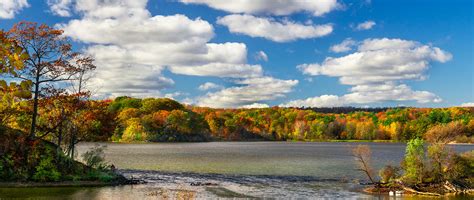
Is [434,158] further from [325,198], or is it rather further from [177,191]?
[177,191]

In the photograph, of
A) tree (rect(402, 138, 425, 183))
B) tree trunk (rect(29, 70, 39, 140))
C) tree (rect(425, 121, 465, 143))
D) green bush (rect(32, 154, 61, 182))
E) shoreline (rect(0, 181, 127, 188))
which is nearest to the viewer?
shoreline (rect(0, 181, 127, 188))

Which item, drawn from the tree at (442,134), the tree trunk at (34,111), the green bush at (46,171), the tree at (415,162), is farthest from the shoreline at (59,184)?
the tree at (442,134)

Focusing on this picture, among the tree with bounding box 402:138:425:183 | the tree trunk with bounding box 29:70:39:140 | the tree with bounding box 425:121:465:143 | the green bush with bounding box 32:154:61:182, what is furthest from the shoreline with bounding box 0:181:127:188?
the tree with bounding box 425:121:465:143

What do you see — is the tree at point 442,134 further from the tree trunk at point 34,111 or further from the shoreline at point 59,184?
the tree trunk at point 34,111

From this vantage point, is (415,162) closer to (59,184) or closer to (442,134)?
(442,134)

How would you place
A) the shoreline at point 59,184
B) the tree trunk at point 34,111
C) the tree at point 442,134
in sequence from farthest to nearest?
the tree at point 442,134 < the tree trunk at point 34,111 < the shoreline at point 59,184

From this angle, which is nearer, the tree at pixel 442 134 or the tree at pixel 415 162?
the tree at pixel 415 162

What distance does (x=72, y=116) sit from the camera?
43.4 meters

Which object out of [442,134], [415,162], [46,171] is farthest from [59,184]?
[442,134]

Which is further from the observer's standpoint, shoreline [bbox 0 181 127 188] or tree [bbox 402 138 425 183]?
tree [bbox 402 138 425 183]

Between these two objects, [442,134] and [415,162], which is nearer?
[415,162]

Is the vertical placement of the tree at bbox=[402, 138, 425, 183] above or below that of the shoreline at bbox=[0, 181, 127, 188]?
above

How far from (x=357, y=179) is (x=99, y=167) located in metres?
28.5

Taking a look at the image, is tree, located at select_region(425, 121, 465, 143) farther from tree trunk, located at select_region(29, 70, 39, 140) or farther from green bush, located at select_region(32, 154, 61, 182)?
tree trunk, located at select_region(29, 70, 39, 140)
